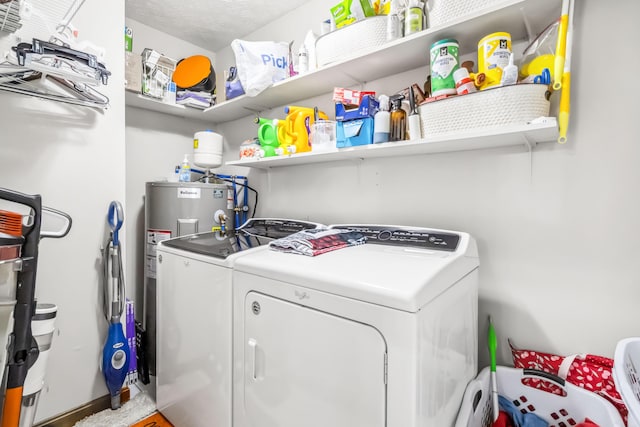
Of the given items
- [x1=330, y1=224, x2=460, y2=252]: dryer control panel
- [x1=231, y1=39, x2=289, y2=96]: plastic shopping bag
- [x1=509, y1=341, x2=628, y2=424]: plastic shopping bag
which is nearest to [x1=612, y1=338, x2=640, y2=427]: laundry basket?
[x1=509, y1=341, x2=628, y2=424]: plastic shopping bag

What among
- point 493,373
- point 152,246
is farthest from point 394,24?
point 152,246

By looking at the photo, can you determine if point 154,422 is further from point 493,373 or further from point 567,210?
point 567,210

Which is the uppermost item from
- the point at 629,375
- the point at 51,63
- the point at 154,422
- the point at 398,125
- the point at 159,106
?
the point at 159,106

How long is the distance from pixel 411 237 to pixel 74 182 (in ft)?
6.33

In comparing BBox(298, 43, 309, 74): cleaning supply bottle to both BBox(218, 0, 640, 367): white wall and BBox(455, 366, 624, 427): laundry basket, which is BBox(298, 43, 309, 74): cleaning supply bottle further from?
BBox(455, 366, 624, 427): laundry basket

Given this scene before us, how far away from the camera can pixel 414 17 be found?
133 cm

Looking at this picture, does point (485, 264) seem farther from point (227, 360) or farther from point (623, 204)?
point (227, 360)

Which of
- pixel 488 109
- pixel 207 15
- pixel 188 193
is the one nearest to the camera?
pixel 488 109

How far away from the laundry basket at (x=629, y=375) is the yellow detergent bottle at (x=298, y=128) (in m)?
1.62

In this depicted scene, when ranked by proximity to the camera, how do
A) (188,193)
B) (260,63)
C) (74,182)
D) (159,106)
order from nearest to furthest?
(74,182)
(260,63)
(188,193)
(159,106)

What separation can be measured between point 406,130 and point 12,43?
6.71 ft

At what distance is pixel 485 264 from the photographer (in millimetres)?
1445

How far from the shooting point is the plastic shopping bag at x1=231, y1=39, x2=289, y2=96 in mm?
1942

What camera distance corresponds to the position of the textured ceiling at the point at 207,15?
214cm
